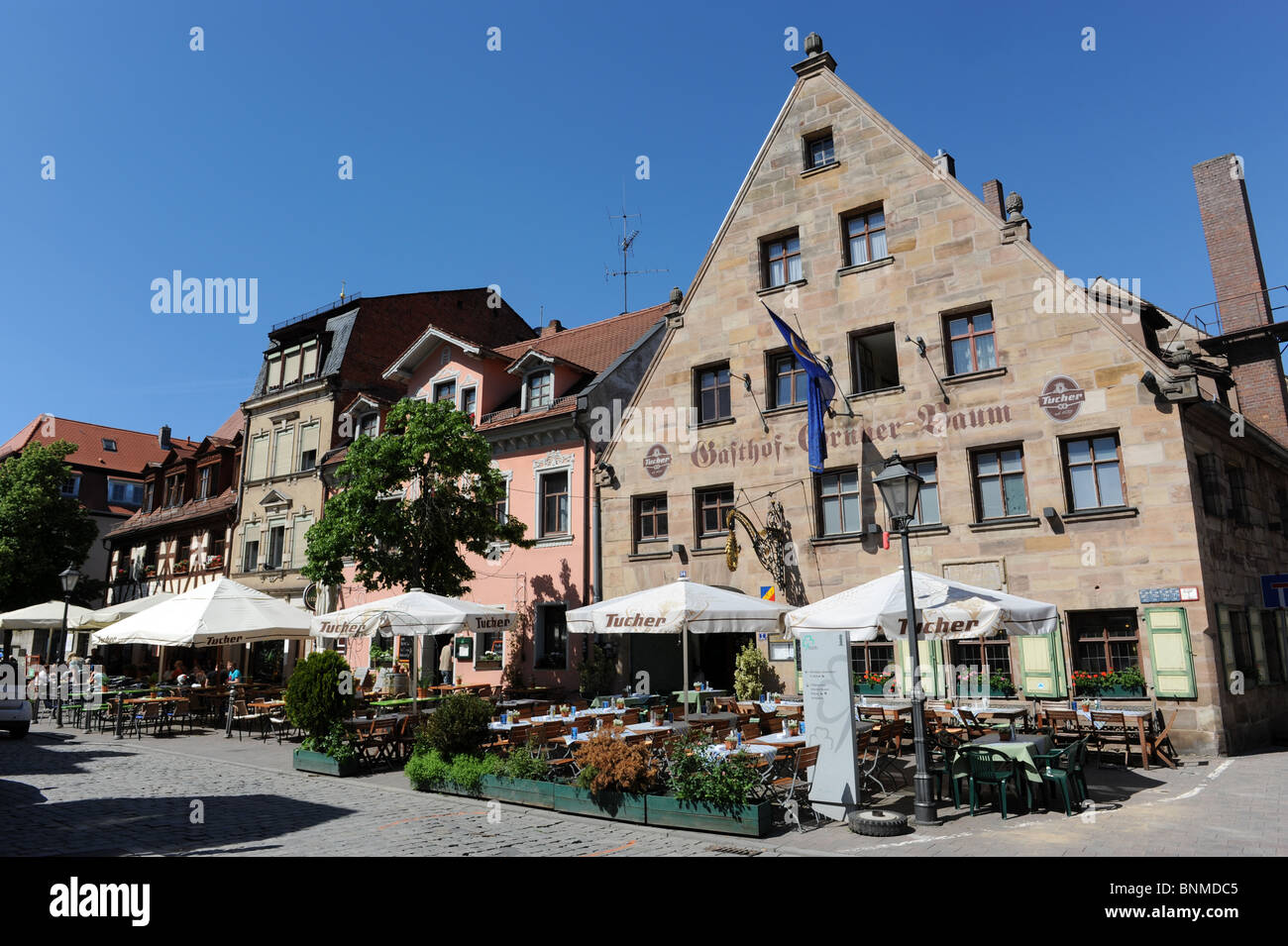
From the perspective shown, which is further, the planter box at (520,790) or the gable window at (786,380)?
the gable window at (786,380)

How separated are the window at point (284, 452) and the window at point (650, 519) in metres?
18.4

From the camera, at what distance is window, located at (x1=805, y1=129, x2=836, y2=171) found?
69.7 ft

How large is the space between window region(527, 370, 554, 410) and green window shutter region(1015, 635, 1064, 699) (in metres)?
15.6

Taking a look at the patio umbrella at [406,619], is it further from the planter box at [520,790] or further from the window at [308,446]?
the window at [308,446]

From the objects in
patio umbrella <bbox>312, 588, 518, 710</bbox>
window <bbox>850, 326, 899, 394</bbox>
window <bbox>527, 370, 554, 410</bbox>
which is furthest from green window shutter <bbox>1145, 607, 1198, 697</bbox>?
window <bbox>527, 370, 554, 410</bbox>

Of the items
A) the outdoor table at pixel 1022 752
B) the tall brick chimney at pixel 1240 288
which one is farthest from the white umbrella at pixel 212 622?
the tall brick chimney at pixel 1240 288

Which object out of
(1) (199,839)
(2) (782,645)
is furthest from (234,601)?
(2) (782,645)

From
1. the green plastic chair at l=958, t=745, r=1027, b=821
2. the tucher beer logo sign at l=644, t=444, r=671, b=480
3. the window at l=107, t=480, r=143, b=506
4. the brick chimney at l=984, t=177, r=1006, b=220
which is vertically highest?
the brick chimney at l=984, t=177, r=1006, b=220

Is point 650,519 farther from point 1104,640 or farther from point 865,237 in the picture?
point 1104,640

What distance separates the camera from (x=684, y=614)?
13.5m

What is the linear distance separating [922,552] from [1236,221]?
51.1 ft

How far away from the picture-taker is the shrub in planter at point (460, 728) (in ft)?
41.5

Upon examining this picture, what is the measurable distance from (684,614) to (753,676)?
6589mm
